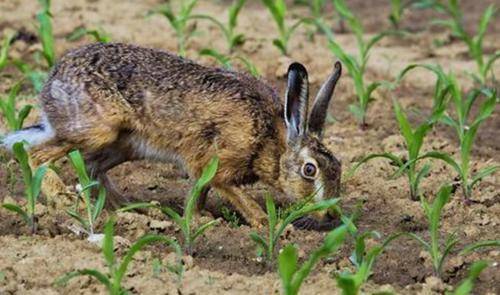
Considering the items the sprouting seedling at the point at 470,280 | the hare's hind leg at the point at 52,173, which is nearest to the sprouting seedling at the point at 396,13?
the hare's hind leg at the point at 52,173

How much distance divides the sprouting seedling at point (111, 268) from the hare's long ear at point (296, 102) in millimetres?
1423

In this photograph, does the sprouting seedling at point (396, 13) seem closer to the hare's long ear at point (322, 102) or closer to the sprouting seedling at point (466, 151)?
the sprouting seedling at point (466, 151)

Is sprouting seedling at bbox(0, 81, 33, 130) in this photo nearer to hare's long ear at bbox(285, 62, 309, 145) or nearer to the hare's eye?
hare's long ear at bbox(285, 62, 309, 145)

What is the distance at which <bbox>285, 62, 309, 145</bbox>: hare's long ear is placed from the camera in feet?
24.8

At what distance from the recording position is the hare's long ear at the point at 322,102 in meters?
7.66

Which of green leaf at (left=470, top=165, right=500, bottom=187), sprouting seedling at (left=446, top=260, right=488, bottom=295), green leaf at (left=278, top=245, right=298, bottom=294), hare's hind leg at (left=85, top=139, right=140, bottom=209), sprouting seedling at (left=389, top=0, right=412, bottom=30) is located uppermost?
sprouting seedling at (left=446, top=260, right=488, bottom=295)

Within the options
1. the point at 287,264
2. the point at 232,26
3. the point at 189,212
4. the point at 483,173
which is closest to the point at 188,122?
the point at 189,212

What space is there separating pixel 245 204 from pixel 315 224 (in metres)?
0.48

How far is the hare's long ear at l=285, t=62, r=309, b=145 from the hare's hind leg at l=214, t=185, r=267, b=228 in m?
0.45

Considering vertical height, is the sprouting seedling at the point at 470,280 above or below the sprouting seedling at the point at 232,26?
above

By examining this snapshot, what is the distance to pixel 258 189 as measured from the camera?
28.7ft

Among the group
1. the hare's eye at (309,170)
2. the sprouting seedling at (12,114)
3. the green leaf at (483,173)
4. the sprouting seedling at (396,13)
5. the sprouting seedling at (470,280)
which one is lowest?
the sprouting seedling at (12,114)

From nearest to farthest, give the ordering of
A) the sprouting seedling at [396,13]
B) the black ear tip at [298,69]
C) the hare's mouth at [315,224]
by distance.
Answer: the black ear tip at [298,69]
the hare's mouth at [315,224]
the sprouting seedling at [396,13]

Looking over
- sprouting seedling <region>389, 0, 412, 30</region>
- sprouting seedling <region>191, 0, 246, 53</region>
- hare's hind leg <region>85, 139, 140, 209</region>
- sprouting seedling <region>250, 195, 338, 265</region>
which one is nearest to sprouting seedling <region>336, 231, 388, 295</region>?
sprouting seedling <region>250, 195, 338, 265</region>
